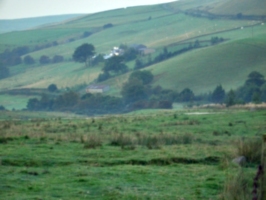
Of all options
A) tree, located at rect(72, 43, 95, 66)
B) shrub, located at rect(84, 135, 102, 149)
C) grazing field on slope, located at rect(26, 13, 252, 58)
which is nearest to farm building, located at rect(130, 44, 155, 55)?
grazing field on slope, located at rect(26, 13, 252, 58)

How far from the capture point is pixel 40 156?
16812mm

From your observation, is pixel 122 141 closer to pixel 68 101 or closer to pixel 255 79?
pixel 68 101

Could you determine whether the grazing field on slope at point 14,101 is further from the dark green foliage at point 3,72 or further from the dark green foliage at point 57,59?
the dark green foliage at point 57,59

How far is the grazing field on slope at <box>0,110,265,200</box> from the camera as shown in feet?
40.1

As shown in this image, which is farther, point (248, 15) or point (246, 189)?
point (248, 15)

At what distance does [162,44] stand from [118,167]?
99966 mm

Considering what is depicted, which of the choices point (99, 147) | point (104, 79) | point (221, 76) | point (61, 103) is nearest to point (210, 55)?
point (221, 76)

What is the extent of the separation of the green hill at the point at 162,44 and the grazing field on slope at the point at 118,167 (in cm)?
5875

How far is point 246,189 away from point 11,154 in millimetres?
7947

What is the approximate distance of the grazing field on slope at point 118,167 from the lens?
12.2 m

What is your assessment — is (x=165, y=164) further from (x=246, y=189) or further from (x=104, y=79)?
(x=104, y=79)

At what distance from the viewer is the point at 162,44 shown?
11431cm

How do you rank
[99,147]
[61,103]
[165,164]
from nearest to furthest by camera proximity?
[165,164], [99,147], [61,103]

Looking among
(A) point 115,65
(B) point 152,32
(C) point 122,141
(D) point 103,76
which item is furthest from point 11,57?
(C) point 122,141
